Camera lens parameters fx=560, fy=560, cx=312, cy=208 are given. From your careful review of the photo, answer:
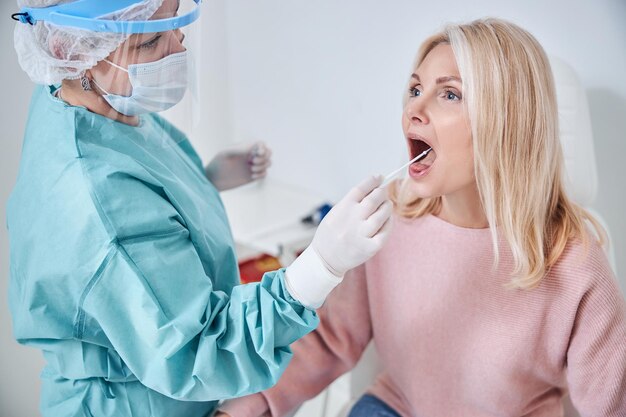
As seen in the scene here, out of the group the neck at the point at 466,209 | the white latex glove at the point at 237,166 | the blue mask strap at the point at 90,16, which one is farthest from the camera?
the white latex glove at the point at 237,166

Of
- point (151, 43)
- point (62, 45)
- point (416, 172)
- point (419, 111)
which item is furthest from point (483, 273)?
point (62, 45)

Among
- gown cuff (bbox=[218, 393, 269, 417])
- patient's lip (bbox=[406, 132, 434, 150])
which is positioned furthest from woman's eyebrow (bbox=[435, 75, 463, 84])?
gown cuff (bbox=[218, 393, 269, 417])

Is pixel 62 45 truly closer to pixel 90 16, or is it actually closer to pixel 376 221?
pixel 90 16

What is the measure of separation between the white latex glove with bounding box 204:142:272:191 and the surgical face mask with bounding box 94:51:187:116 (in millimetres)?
484

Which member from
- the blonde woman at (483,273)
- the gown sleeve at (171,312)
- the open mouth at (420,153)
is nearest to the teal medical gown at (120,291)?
the gown sleeve at (171,312)

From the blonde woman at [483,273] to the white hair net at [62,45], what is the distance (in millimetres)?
557

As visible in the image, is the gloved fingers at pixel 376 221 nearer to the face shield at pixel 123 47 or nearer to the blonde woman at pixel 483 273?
the blonde woman at pixel 483 273

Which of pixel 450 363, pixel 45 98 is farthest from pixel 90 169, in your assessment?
pixel 450 363

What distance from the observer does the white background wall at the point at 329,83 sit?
4.01 ft

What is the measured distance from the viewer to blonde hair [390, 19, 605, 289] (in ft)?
3.46

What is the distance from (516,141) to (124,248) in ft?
2.45

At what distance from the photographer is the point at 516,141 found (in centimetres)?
108

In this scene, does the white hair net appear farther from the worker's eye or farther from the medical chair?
the medical chair

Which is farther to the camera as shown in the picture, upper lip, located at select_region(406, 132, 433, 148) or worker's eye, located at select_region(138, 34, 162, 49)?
upper lip, located at select_region(406, 132, 433, 148)
